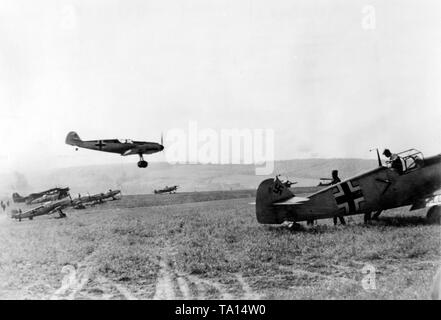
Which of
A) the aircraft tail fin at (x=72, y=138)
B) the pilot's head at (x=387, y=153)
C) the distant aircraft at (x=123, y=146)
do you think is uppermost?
the aircraft tail fin at (x=72, y=138)

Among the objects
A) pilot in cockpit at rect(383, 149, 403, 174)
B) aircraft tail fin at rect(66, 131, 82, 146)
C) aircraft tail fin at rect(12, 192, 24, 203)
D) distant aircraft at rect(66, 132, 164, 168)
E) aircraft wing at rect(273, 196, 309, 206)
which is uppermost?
aircraft tail fin at rect(66, 131, 82, 146)

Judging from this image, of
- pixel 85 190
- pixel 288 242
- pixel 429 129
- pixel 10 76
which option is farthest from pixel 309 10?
pixel 85 190

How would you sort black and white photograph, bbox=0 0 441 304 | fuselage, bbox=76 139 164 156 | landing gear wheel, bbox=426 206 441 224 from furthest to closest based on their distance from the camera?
fuselage, bbox=76 139 164 156, landing gear wheel, bbox=426 206 441 224, black and white photograph, bbox=0 0 441 304

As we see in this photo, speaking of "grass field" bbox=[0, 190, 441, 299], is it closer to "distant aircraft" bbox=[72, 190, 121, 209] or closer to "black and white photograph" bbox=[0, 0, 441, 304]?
"black and white photograph" bbox=[0, 0, 441, 304]

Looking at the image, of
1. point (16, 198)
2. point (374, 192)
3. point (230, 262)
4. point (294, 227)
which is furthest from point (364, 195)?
point (16, 198)

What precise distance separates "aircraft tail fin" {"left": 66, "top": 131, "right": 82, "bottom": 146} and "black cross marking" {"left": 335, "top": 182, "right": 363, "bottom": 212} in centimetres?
579

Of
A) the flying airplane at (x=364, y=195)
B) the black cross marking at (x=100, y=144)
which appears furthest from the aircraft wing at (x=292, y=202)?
the black cross marking at (x=100, y=144)

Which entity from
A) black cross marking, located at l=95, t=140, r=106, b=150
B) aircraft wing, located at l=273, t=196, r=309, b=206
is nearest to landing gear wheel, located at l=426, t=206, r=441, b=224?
aircraft wing, located at l=273, t=196, r=309, b=206

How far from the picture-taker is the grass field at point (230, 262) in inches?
208

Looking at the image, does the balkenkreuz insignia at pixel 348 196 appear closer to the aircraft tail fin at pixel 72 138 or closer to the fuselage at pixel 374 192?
the fuselage at pixel 374 192

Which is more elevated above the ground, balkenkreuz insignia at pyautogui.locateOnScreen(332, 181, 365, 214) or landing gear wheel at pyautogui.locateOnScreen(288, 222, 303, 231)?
balkenkreuz insignia at pyautogui.locateOnScreen(332, 181, 365, 214)

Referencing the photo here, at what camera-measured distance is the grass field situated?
528 centimetres

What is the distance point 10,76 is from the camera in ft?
23.7

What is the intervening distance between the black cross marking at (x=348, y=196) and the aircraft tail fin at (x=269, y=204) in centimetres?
125
